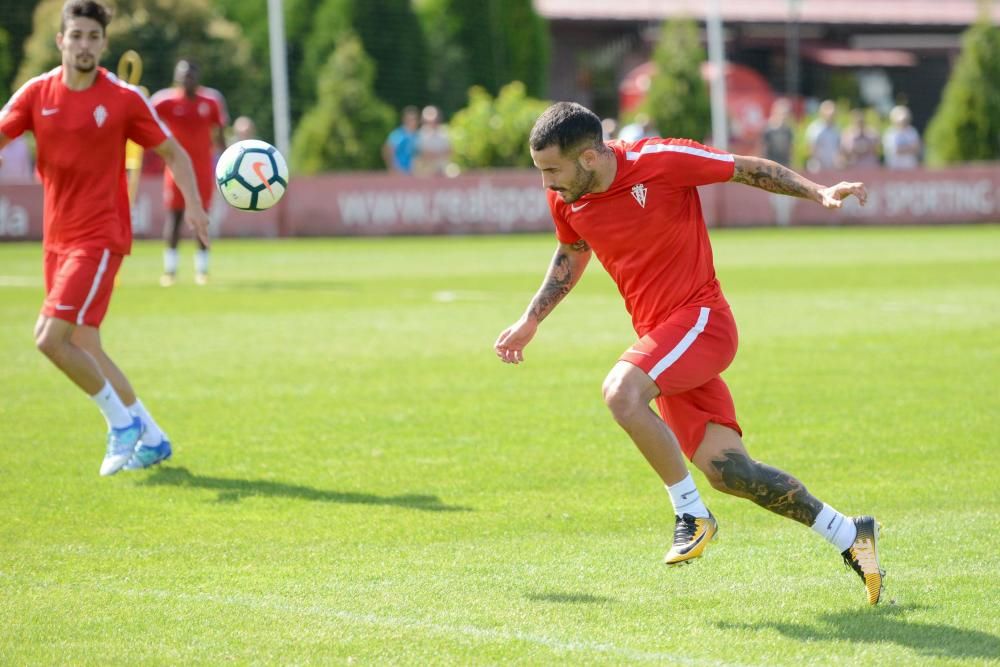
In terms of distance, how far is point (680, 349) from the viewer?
575 cm

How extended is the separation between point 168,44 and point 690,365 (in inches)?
1228

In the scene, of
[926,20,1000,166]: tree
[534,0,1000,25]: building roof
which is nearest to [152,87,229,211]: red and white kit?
[926,20,1000,166]: tree

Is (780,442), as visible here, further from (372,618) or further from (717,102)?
(717,102)

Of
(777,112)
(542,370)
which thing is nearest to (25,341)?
(542,370)

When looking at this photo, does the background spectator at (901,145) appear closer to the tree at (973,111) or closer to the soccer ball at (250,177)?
the tree at (973,111)

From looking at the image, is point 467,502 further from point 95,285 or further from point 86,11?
point 86,11

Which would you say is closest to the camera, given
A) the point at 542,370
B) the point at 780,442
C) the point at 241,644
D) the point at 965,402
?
the point at 241,644

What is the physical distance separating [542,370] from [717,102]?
2397 cm

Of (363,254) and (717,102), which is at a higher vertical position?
(717,102)

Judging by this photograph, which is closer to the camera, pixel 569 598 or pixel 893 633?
pixel 893 633

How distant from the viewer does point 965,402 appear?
10.3m

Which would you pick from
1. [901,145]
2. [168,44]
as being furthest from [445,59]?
[901,145]

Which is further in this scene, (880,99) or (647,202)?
(880,99)

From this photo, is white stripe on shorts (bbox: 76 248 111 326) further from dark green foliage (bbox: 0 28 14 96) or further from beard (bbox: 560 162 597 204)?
dark green foliage (bbox: 0 28 14 96)
